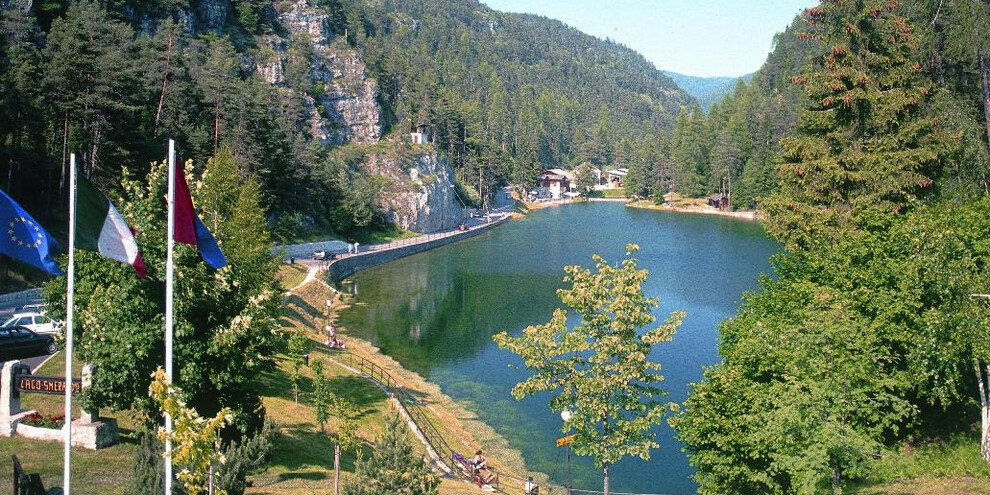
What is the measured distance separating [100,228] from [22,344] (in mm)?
19249

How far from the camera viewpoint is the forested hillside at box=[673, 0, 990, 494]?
17.5 m

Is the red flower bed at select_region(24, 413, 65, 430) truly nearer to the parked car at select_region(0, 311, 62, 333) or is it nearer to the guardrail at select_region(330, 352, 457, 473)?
the parked car at select_region(0, 311, 62, 333)

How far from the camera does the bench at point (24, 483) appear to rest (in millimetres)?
13570

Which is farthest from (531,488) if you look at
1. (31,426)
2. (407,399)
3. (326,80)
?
(326,80)

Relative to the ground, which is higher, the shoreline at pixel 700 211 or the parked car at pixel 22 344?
the shoreline at pixel 700 211

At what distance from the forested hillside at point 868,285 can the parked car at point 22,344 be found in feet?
76.6

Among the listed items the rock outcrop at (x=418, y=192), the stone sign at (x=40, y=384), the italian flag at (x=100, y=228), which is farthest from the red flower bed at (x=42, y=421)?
the rock outcrop at (x=418, y=192)

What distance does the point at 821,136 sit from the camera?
33094 mm

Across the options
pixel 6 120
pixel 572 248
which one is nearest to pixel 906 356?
pixel 6 120

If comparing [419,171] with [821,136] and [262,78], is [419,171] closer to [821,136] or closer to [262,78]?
[262,78]

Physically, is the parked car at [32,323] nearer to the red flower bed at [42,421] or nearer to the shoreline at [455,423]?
the red flower bed at [42,421]

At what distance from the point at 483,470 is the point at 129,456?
11714 millimetres

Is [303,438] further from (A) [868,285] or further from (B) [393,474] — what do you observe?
(A) [868,285]

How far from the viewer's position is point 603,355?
18.0 m
